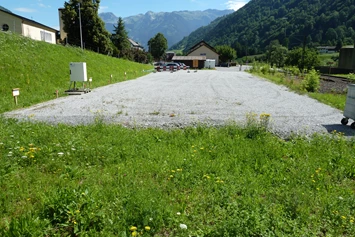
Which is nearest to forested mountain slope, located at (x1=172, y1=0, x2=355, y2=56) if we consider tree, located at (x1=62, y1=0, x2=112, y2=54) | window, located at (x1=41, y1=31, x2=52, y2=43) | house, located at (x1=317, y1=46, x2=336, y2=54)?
house, located at (x1=317, y1=46, x2=336, y2=54)

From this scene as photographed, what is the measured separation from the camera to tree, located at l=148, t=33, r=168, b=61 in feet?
282

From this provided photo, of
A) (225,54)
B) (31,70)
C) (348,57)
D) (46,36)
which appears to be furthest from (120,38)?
(348,57)

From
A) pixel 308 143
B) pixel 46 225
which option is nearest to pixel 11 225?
pixel 46 225

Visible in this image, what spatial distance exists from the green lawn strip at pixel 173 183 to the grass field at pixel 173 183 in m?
0.02

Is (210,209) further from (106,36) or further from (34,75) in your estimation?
(106,36)

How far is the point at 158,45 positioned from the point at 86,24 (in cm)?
4839

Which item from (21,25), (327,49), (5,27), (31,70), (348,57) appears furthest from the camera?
(327,49)

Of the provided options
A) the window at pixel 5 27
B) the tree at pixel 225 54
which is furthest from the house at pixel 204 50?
the window at pixel 5 27

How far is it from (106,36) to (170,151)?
→ 4174cm

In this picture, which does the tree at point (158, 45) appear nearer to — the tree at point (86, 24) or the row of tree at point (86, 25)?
the row of tree at point (86, 25)

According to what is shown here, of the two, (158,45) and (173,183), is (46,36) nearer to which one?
(173,183)

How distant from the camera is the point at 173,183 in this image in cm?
408

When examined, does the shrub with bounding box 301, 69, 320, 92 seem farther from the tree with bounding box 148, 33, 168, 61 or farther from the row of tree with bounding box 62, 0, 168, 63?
the tree with bounding box 148, 33, 168, 61

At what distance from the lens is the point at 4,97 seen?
480 inches
